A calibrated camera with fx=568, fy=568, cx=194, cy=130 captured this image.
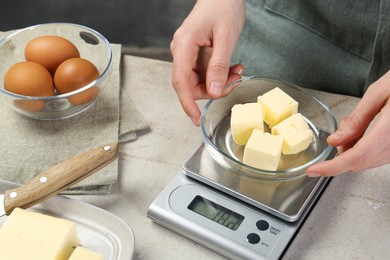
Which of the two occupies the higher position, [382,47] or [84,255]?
[382,47]

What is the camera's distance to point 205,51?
1.16 m

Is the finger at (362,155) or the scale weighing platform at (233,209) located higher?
the finger at (362,155)

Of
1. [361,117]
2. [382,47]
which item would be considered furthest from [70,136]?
[382,47]

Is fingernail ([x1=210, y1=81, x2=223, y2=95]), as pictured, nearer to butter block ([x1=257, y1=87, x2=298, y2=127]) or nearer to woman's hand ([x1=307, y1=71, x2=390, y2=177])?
butter block ([x1=257, y1=87, x2=298, y2=127])

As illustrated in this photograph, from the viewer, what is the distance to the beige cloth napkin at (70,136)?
108cm

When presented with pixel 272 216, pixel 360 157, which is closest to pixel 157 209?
pixel 272 216

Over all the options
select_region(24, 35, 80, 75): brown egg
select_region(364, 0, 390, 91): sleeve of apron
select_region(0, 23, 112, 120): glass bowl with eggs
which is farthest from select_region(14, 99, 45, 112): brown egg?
select_region(364, 0, 390, 91): sleeve of apron

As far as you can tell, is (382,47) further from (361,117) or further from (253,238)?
(253,238)

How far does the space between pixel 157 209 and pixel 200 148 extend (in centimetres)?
16

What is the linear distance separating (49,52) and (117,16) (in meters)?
1.04

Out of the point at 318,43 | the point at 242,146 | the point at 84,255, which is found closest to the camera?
the point at 84,255

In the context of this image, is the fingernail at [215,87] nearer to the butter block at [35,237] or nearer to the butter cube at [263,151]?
the butter cube at [263,151]

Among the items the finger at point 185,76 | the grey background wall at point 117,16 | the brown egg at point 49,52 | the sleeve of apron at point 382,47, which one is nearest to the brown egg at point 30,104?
the brown egg at point 49,52

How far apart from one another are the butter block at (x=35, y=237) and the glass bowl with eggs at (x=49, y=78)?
1.02ft
